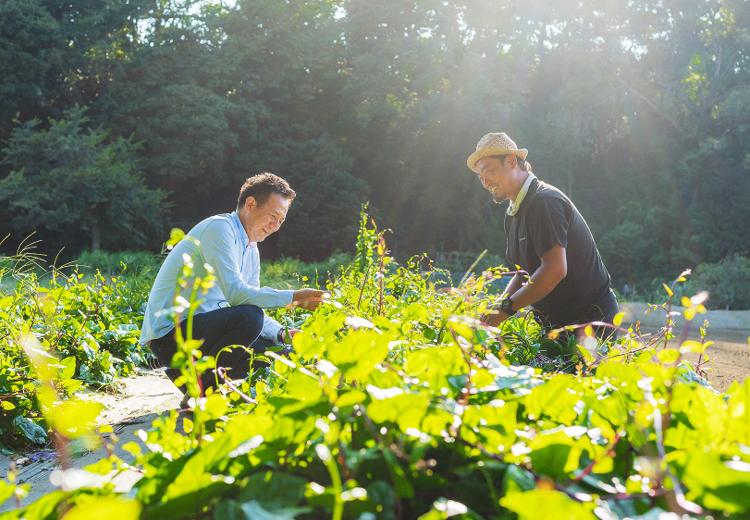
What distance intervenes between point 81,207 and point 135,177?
5.94ft

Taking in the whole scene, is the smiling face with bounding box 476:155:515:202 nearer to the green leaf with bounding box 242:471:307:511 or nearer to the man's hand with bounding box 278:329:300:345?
the man's hand with bounding box 278:329:300:345

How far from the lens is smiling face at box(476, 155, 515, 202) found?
4113 mm

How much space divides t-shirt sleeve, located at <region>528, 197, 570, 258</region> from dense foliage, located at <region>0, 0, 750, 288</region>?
65.2 feet

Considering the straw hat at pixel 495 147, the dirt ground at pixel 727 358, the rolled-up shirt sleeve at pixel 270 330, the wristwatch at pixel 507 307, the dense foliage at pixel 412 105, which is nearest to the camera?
the wristwatch at pixel 507 307

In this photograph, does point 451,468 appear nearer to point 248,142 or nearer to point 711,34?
point 248,142

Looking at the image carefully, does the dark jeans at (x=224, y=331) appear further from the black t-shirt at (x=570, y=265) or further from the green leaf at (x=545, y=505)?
the green leaf at (x=545, y=505)

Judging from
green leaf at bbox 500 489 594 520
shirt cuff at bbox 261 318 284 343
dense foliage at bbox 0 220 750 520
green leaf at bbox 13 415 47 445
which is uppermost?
green leaf at bbox 500 489 594 520

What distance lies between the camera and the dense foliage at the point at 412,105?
77.4 feet

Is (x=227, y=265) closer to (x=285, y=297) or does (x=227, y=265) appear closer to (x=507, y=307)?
(x=285, y=297)

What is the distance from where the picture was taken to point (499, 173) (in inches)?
162

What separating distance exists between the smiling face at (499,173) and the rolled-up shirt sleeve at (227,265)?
128 centimetres

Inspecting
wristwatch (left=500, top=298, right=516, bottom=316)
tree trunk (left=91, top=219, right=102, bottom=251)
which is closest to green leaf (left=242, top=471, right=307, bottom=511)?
wristwatch (left=500, top=298, right=516, bottom=316)

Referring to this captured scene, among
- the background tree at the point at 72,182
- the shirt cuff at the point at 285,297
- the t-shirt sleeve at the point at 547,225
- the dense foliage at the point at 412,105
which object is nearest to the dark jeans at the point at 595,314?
the t-shirt sleeve at the point at 547,225

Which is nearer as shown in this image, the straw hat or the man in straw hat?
the man in straw hat
